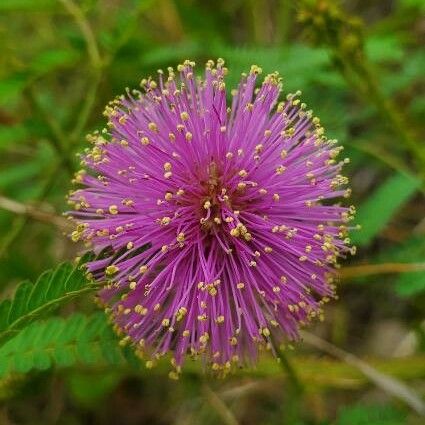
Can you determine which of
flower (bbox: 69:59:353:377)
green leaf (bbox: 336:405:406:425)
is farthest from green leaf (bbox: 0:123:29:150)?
green leaf (bbox: 336:405:406:425)

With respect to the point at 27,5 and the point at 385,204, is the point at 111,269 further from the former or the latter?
the point at 27,5

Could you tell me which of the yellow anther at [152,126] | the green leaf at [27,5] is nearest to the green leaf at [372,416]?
the yellow anther at [152,126]

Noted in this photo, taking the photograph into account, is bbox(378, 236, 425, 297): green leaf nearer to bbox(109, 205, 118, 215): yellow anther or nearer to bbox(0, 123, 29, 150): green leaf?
bbox(109, 205, 118, 215): yellow anther

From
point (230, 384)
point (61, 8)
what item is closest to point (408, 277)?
point (230, 384)

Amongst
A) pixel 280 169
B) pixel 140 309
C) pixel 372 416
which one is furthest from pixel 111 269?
pixel 372 416

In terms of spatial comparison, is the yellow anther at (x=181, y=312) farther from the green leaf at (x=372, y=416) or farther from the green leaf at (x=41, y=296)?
the green leaf at (x=372, y=416)
